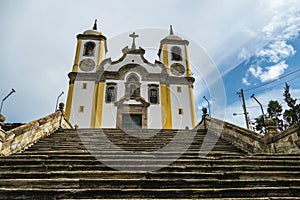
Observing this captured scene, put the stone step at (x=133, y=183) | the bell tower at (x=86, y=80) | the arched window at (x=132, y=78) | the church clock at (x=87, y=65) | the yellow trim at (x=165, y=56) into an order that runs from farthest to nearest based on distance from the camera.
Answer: the yellow trim at (x=165, y=56)
the church clock at (x=87, y=65)
the arched window at (x=132, y=78)
the bell tower at (x=86, y=80)
the stone step at (x=133, y=183)

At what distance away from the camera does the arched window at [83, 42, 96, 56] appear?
19.4 metres

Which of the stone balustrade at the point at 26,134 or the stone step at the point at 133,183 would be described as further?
the stone balustrade at the point at 26,134

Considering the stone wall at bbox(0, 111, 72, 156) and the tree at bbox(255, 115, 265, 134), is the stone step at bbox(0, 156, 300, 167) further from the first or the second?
the tree at bbox(255, 115, 265, 134)

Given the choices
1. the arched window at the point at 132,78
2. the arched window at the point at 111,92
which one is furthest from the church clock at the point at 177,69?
the arched window at the point at 111,92

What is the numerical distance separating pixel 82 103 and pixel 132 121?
365 centimetres

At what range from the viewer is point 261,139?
6.62 metres

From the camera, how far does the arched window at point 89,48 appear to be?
764 inches

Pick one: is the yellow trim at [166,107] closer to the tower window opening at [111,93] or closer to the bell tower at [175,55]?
the bell tower at [175,55]

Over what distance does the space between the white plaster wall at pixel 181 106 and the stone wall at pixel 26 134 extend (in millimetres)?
8889

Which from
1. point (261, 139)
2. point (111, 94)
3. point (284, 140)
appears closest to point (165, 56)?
point (111, 94)

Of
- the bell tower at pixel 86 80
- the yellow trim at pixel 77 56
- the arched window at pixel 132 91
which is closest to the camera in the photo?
the bell tower at pixel 86 80

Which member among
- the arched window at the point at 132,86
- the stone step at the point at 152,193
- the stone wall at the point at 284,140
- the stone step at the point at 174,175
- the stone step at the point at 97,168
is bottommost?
the stone step at the point at 152,193

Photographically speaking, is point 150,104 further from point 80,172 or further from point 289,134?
point 80,172

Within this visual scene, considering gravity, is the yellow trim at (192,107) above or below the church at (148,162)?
above
